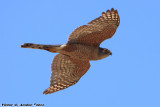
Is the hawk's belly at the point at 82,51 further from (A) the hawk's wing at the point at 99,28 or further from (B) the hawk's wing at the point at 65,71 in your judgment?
(B) the hawk's wing at the point at 65,71

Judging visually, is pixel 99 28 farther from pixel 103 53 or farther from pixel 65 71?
pixel 65 71

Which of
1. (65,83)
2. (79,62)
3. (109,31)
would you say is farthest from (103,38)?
(65,83)

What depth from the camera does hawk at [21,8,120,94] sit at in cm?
1352

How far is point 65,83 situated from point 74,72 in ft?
2.09

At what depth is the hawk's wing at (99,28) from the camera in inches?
531

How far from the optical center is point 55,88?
14492 mm

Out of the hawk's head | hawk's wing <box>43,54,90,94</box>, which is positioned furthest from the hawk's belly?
hawk's wing <box>43,54,90,94</box>

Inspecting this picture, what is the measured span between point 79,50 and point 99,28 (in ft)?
3.98

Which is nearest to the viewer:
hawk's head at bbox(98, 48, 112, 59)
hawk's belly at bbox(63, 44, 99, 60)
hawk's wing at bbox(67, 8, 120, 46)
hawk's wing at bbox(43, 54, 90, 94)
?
hawk's wing at bbox(67, 8, 120, 46)

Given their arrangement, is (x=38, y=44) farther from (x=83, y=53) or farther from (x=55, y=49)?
(x=83, y=53)

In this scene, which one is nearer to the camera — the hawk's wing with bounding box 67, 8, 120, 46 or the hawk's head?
the hawk's wing with bounding box 67, 8, 120, 46

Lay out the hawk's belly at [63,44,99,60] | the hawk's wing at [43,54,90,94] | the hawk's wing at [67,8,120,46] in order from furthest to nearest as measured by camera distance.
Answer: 1. the hawk's wing at [43,54,90,94]
2. the hawk's belly at [63,44,99,60]
3. the hawk's wing at [67,8,120,46]

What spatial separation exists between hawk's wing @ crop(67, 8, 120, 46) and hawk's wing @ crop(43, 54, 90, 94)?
A: 48.3 inches

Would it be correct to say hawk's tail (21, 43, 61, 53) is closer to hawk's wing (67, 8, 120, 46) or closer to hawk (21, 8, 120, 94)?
hawk (21, 8, 120, 94)
